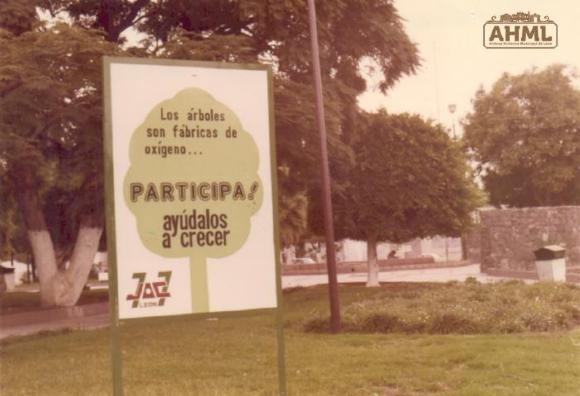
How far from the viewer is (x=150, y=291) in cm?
589

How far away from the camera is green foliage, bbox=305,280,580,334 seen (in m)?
12.6

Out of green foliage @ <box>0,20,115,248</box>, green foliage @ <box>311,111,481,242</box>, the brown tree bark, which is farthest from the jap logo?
green foliage @ <box>311,111,481,242</box>

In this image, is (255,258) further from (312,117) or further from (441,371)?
(312,117)

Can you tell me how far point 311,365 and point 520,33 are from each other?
16.4ft

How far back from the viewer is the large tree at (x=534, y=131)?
151ft

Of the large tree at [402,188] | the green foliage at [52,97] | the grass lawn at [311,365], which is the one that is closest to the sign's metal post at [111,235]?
the grass lawn at [311,365]

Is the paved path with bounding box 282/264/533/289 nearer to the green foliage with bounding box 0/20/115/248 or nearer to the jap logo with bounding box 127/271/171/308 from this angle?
the green foliage with bounding box 0/20/115/248

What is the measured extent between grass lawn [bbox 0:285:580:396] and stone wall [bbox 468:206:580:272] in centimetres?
1759

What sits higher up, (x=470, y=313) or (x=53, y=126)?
(x=53, y=126)

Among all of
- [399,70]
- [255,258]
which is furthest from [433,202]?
[255,258]

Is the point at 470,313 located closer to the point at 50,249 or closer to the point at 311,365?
the point at 311,365

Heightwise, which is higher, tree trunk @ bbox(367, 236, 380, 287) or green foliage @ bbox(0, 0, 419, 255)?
green foliage @ bbox(0, 0, 419, 255)

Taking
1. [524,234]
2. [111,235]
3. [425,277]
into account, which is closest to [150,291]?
[111,235]

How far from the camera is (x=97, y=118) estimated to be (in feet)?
56.5
